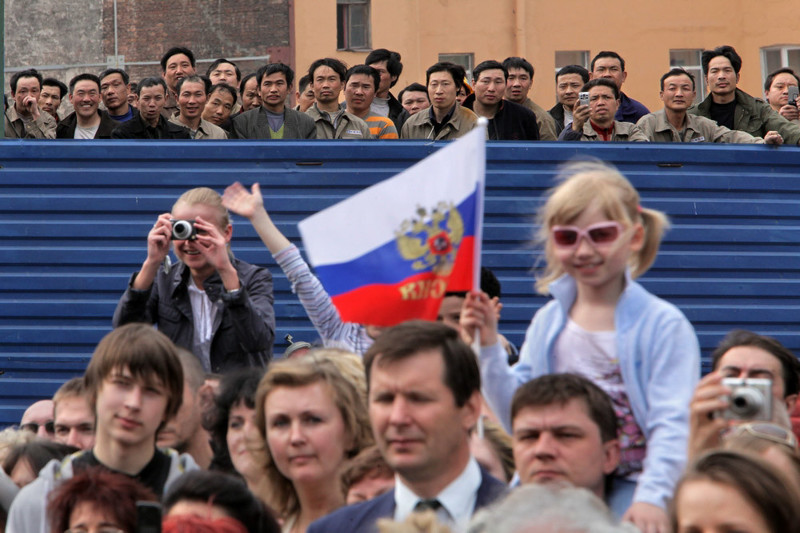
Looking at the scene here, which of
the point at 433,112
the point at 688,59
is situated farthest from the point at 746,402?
the point at 688,59

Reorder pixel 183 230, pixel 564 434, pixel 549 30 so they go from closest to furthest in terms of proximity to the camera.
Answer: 1. pixel 564 434
2. pixel 183 230
3. pixel 549 30

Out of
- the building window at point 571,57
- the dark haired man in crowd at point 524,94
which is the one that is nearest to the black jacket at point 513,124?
the dark haired man in crowd at point 524,94

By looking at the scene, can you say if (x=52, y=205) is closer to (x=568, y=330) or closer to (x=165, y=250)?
(x=165, y=250)

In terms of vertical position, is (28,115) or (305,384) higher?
(28,115)

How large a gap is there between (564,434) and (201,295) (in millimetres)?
3128

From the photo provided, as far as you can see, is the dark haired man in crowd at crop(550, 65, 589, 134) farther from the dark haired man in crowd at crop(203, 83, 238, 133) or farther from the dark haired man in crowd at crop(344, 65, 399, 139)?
the dark haired man in crowd at crop(203, 83, 238, 133)

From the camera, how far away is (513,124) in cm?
970

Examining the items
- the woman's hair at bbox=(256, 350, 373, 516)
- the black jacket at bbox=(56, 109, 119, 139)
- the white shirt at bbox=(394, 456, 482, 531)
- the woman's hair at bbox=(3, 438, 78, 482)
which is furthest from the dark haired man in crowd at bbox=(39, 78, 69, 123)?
the white shirt at bbox=(394, 456, 482, 531)

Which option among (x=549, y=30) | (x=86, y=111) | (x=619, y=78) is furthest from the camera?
(x=549, y=30)

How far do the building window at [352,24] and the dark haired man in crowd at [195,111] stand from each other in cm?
1563

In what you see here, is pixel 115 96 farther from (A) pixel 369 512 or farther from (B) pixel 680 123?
(A) pixel 369 512

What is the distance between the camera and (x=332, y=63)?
10.2 metres

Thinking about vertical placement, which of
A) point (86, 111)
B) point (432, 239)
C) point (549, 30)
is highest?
point (549, 30)

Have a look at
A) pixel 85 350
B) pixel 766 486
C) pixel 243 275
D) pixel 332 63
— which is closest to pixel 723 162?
pixel 332 63
